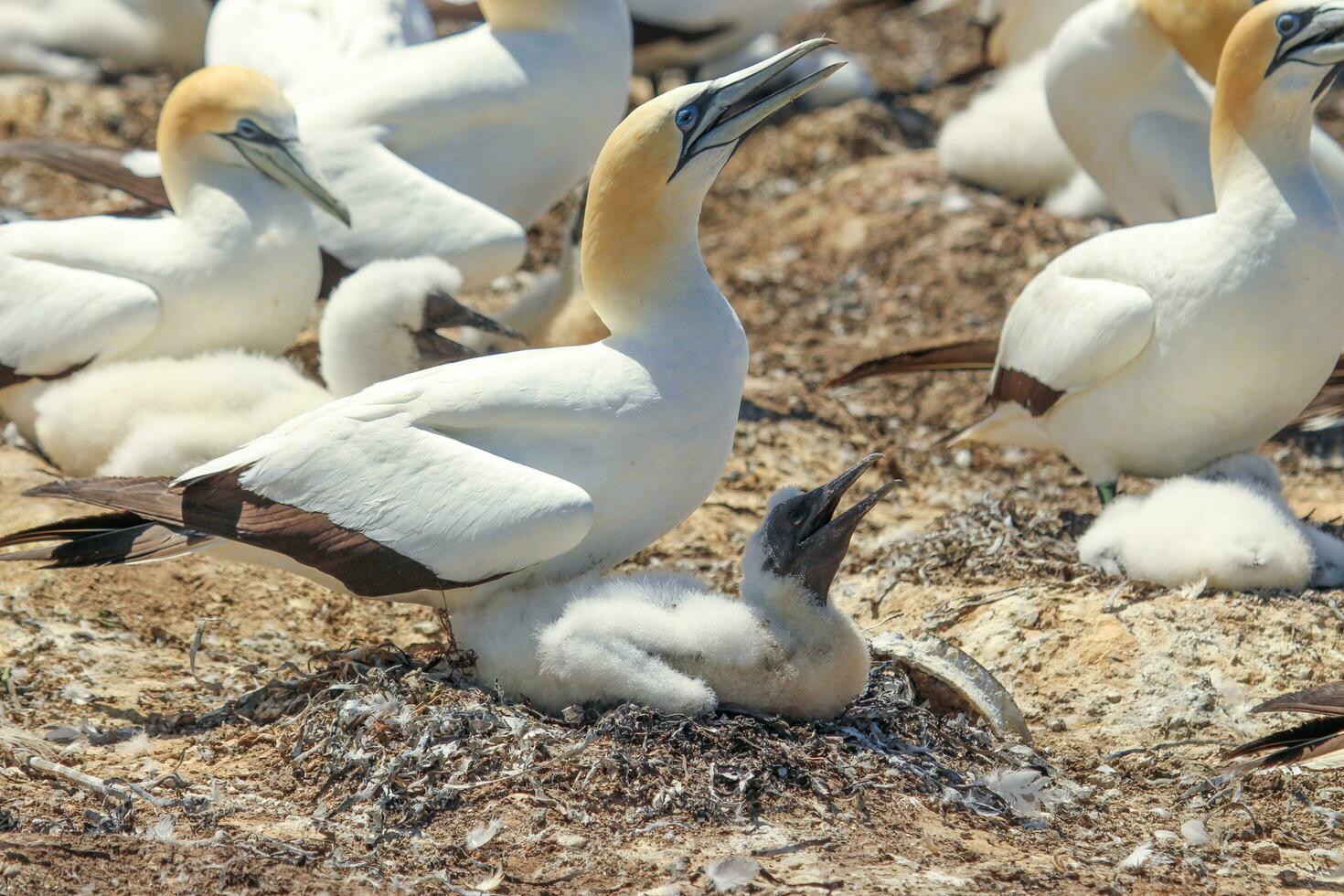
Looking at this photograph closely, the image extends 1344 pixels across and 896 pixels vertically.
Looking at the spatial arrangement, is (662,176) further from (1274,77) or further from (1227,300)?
(1274,77)

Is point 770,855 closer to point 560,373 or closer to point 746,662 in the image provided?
point 746,662

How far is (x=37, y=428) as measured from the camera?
18.9 feet

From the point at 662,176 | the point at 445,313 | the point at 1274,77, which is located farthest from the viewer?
the point at 445,313

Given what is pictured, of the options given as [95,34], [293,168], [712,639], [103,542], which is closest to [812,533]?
[712,639]

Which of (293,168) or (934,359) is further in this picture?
(934,359)

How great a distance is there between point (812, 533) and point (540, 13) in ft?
11.4

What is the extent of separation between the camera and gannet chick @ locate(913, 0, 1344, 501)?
5152 millimetres

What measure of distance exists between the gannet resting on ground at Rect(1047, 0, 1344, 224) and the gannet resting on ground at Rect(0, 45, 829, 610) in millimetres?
3323

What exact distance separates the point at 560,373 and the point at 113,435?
194 cm

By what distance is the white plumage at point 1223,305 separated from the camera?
515 centimetres

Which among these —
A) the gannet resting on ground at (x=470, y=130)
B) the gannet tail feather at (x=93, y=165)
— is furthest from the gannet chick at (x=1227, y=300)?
the gannet tail feather at (x=93, y=165)

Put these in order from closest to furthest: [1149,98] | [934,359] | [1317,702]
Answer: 1. [1317,702]
2. [934,359]
3. [1149,98]

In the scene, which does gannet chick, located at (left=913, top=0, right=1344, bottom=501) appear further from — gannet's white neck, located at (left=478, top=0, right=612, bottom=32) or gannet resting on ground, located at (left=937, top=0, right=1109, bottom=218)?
gannet resting on ground, located at (left=937, top=0, right=1109, bottom=218)

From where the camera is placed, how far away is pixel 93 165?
6.80m
